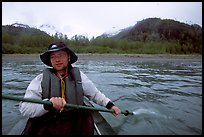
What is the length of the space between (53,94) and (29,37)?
92.8 ft

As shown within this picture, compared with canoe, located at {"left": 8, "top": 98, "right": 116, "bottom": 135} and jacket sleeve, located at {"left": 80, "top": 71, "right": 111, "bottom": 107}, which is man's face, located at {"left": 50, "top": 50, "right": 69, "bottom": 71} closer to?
jacket sleeve, located at {"left": 80, "top": 71, "right": 111, "bottom": 107}

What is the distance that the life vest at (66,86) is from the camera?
277 centimetres

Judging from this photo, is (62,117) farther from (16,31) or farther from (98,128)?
(16,31)

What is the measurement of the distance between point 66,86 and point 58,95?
5.4 inches

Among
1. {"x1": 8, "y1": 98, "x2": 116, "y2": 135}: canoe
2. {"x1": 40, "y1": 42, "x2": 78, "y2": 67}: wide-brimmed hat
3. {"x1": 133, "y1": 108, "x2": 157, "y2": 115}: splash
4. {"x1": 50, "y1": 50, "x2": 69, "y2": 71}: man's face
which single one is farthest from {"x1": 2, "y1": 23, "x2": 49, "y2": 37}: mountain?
{"x1": 50, "y1": 50, "x2": 69, "y2": 71}: man's face

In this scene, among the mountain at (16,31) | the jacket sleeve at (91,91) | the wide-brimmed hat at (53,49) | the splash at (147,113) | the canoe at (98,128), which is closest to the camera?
the wide-brimmed hat at (53,49)

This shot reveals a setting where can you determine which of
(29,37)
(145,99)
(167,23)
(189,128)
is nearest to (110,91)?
(145,99)

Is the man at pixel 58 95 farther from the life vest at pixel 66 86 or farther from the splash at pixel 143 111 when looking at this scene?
the splash at pixel 143 111

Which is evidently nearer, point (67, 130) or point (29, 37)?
point (67, 130)

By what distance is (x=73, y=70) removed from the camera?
2.99 meters

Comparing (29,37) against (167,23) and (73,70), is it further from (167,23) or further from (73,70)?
(167,23)

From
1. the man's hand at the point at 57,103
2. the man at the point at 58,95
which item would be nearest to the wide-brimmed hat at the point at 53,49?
the man at the point at 58,95

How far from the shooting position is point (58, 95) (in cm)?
281

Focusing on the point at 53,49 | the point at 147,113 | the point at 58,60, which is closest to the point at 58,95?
the point at 58,60
